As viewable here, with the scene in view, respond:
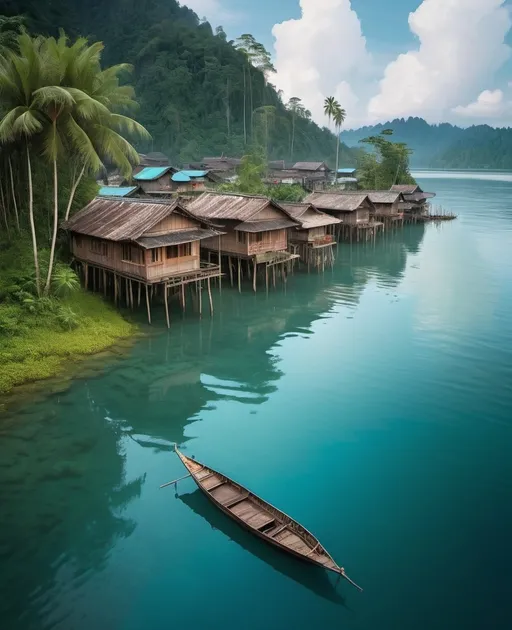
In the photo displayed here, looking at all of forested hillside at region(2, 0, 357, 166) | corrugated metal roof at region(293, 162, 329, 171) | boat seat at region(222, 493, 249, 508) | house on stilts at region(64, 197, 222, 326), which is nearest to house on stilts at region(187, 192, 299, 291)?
house on stilts at region(64, 197, 222, 326)

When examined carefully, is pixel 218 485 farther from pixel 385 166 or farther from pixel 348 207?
pixel 385 166

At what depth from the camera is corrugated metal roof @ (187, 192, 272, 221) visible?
29.4 m

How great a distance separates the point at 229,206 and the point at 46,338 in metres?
14.7

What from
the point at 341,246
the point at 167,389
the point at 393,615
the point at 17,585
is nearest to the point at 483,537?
the point at 393,615

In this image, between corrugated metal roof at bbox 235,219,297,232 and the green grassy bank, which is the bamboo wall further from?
corrugated metal roof at bbox 235,219,297,232

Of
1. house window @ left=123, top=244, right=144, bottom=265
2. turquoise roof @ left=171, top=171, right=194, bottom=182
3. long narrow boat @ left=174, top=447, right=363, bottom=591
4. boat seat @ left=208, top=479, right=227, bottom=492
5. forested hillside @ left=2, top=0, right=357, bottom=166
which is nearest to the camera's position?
long narrow boat @ left=174, top=447, right=363, bottom=591

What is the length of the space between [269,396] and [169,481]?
5.59m

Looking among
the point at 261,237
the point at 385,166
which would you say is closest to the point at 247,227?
the point at 261,237

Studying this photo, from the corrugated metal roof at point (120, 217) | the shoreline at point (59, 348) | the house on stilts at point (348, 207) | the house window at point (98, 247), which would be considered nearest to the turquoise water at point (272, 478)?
the shoreline at point (59, 348)

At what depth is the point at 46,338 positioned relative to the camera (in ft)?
65.0

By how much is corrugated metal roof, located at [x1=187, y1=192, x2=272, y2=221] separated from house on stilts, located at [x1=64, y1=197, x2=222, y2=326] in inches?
163

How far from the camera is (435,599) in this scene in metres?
9.66

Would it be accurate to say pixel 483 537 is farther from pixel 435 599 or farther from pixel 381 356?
pixel 381 356

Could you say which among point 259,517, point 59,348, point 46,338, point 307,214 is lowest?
point 259,517
